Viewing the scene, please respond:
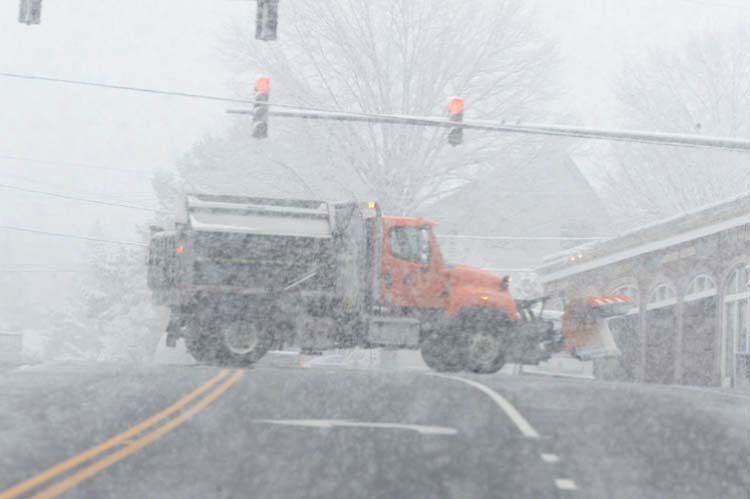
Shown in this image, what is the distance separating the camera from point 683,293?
31.6m

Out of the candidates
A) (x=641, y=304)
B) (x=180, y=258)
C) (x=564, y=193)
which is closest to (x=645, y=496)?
(x=180, y=258)

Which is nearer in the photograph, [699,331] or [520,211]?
[699,331]

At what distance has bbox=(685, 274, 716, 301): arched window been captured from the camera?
29905mm

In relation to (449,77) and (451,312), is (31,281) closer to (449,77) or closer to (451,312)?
(449,77)

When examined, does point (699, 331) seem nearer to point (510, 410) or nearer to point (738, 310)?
point (738, 310)

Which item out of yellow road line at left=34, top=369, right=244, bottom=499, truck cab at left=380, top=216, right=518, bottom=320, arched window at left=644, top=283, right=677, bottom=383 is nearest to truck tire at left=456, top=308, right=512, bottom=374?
truck cab at left=380, top=216, right=518, bottom=320

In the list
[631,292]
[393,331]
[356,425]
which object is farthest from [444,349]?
[631,292]

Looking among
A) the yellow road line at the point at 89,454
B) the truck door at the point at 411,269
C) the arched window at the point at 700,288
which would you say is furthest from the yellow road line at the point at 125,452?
the arched window at the point at 700,288

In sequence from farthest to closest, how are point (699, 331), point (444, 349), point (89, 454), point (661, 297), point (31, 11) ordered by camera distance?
1. point (661, 297)
2. point (699, 331)
3. point (444, 349)
4. point (31, 11)
5. point (89, 454)

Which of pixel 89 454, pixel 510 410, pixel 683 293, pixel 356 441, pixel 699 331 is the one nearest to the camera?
pixel 89 454

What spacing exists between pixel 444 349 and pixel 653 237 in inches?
573

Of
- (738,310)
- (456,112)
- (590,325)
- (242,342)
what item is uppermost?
(456,112)

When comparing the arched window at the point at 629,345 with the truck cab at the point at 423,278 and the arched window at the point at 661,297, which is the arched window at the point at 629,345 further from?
the truck cab at the point at 423,278

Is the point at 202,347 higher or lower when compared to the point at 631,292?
lower
